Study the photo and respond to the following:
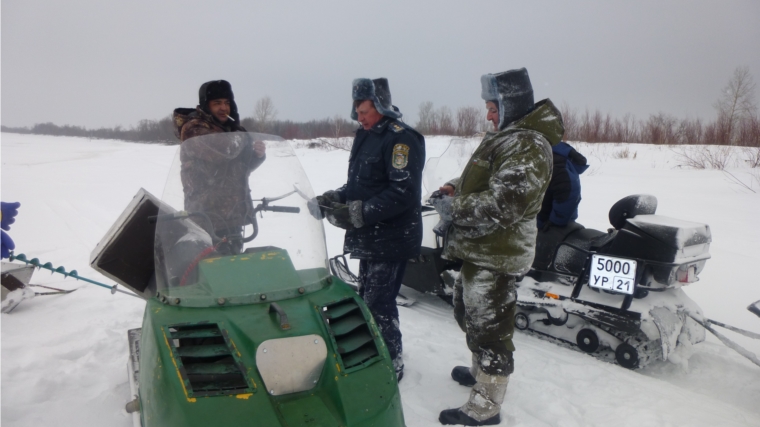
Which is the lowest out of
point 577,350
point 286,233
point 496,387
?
point 577,350

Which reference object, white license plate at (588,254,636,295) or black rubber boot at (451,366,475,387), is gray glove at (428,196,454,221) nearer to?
black rubber boot at (451,366,475,387)

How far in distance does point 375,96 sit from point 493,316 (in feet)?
4.63

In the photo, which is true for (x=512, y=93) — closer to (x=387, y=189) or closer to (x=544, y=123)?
(x=544, y=123)

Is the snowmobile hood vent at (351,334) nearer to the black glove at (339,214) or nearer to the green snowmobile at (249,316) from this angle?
the green snowmobile at (249,316)

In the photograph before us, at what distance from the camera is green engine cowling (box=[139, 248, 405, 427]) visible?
1.65 metres

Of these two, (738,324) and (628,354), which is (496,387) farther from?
(738,324)

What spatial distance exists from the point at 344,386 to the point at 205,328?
1.78 feet

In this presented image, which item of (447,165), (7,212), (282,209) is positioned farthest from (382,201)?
(7,212)

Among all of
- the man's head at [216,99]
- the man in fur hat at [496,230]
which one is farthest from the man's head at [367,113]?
the man's head at [216,99]

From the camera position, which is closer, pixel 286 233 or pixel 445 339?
pixel 286 233

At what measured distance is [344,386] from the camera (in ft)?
5.79

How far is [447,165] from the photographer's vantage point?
4.37 m

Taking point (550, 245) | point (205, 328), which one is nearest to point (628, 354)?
point (550, 245)

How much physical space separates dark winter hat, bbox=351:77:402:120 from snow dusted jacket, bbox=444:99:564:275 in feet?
2.19
